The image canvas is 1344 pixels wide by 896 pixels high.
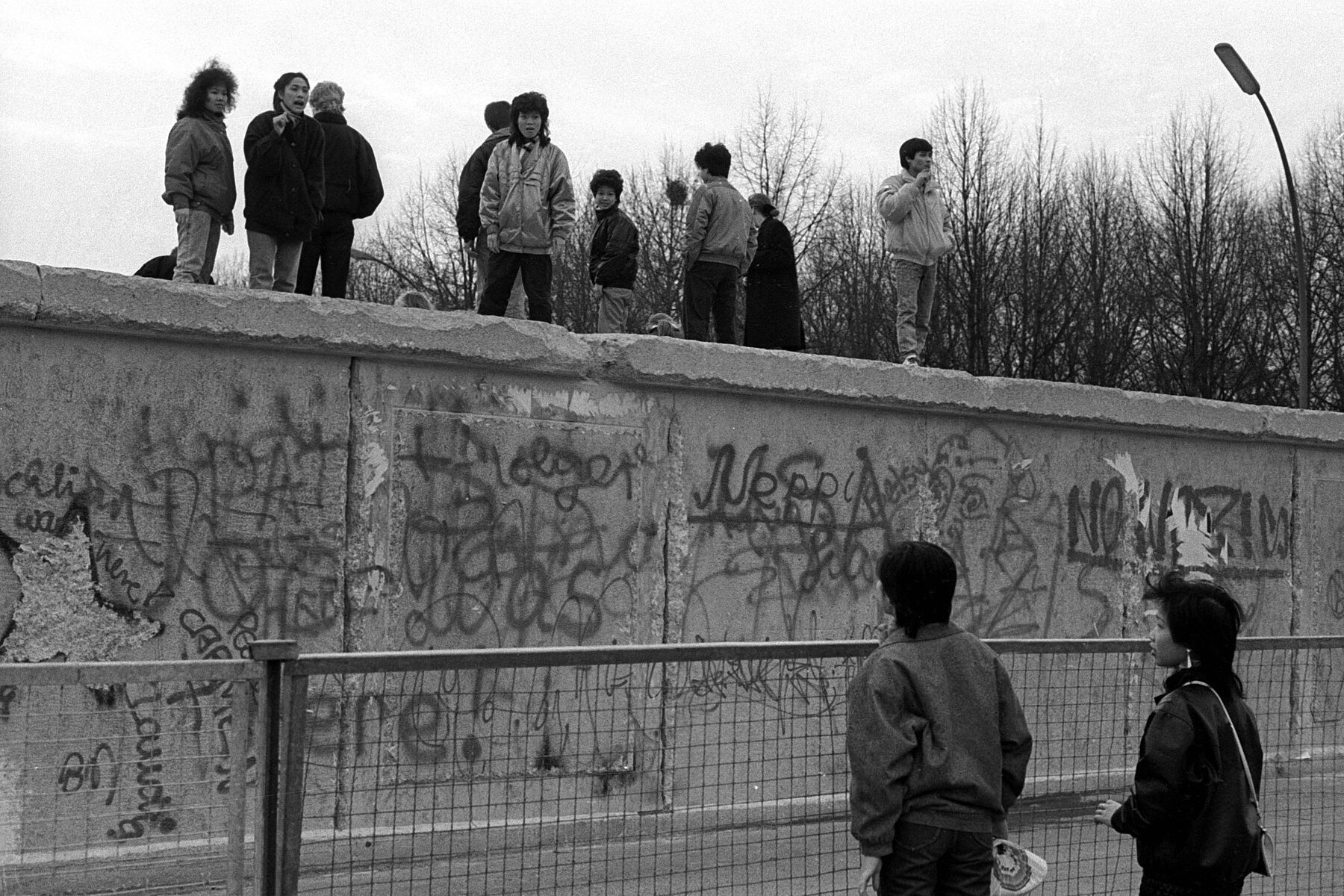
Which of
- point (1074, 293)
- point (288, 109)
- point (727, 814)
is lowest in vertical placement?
point (727, 814)

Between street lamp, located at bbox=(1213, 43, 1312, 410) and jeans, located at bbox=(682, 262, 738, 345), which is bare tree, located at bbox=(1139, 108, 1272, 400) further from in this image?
jeans, located at bbox=(682, 262, 738, 345)

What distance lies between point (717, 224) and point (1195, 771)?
6840 millimetres

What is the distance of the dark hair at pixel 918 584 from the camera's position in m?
4.25

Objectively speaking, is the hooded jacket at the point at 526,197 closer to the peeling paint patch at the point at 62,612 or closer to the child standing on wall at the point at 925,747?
the peeling paint patch at the point at 62,612

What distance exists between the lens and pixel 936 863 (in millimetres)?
4184

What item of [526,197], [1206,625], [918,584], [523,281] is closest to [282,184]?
[526,197]

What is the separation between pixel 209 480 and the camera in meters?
6.95

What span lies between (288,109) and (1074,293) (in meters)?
Answer: 27.1

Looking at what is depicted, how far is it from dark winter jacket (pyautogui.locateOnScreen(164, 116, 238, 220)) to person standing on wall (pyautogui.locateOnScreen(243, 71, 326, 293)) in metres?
0.15

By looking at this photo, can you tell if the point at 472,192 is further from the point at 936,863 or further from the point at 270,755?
the point at 936,863

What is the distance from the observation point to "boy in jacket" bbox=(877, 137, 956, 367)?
10.7 m

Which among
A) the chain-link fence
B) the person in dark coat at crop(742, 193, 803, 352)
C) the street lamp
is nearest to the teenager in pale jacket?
the person in dark coat at crop(742, 193, 803, 352)

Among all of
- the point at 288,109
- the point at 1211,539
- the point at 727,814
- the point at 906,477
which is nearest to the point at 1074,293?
the point at 1211,539

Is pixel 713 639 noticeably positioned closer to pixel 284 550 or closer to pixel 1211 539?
pixel 284 550
